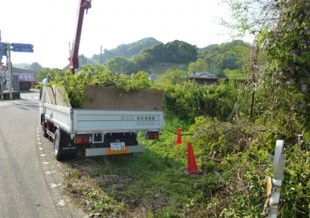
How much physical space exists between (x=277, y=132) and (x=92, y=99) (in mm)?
3445

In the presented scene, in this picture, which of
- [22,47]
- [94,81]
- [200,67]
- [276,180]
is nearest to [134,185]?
[94,81]

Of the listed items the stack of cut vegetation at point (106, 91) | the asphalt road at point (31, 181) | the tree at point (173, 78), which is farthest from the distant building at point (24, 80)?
the stack of cut vegetation at point (106, 91)

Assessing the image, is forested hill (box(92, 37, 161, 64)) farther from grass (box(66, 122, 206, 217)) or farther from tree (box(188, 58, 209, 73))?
grass (box(66, 122, 206, 217))

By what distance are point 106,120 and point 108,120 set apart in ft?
0.14

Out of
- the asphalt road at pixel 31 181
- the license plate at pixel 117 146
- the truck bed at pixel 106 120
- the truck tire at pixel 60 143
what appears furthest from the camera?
the truck tire at pixel 60 143

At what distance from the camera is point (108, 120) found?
5.78 m

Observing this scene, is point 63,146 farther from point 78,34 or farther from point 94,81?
point 78,34

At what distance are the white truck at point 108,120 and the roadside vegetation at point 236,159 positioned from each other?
11.1 inches

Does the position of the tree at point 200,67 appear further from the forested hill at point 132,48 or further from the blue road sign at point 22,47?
the forested hill at point 132,48

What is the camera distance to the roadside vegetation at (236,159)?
10.7 feet

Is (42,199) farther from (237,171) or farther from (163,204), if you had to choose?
(237,171)

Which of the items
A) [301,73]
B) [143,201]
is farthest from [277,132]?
[143,201]

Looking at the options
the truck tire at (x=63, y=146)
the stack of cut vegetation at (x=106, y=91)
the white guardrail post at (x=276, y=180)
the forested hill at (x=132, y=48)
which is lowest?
the truck tire at (x=63, y=146)

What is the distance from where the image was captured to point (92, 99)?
5.57 m
